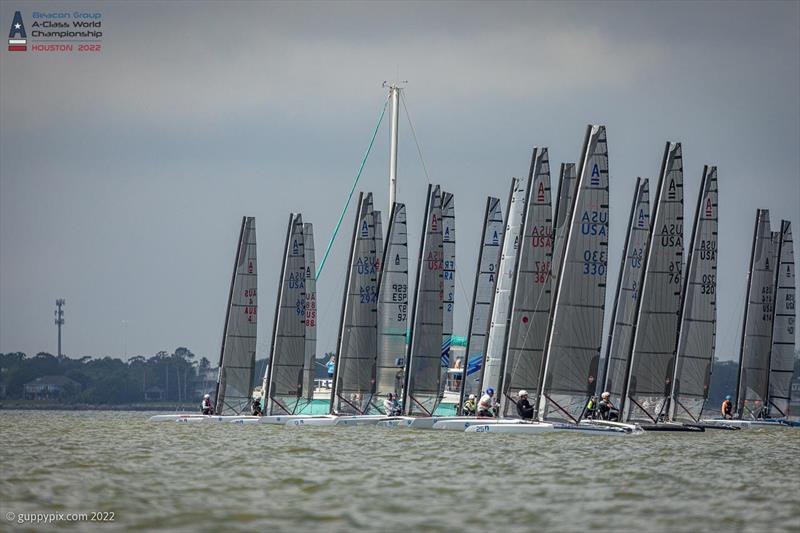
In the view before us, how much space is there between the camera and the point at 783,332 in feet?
184

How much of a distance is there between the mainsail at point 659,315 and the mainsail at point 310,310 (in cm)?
1574

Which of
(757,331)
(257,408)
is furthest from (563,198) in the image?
(757,331)

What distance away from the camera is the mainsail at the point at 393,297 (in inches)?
1944

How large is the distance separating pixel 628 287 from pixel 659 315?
2.50 meters

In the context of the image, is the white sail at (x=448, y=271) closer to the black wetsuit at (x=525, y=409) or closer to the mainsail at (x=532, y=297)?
the mainsail at (x=532, y=297)

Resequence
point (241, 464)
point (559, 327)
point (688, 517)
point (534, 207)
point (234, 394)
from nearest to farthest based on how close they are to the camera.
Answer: point (688, 517) → point (241, 464) → point (559, 327) → point (534, 207) → point (234, 394)

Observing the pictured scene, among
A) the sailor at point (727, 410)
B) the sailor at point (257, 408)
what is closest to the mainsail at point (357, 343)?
the sailor at point (257, 408)

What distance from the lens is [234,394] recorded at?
170ft

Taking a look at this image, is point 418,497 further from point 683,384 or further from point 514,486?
point 683,384

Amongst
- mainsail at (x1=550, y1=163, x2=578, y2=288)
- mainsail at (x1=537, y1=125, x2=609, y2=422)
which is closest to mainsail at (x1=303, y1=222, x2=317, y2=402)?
mainsail at (x1=550, y1=163, x2=578, y2=288)

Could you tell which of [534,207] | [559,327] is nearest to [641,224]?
[534,207]

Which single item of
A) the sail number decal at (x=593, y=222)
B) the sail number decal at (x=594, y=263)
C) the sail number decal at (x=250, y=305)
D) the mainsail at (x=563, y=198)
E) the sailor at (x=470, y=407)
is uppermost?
the mainsail at (x=563, y=198)

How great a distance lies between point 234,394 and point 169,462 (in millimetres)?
A: 23982

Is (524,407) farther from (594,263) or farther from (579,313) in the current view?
(594,263)
